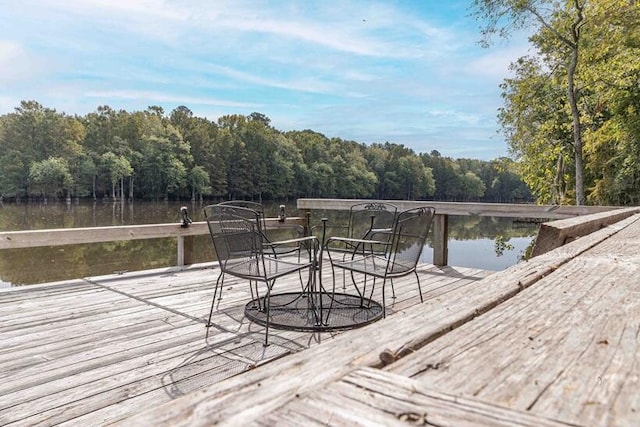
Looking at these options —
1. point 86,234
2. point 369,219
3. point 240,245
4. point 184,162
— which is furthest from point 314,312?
point 184,162

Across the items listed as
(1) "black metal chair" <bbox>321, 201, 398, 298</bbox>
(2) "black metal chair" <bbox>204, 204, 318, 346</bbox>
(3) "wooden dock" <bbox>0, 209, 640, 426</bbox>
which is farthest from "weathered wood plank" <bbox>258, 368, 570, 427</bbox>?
(1) "black metal chair" <bbox>321, 201, 398, 298</bbox>

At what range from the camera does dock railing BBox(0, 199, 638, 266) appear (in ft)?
11.0

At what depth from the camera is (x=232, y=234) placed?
9.29 feet

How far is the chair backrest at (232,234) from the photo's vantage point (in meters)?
2.72

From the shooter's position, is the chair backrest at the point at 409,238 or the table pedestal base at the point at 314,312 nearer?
the table pedestal base at the point at 314,312

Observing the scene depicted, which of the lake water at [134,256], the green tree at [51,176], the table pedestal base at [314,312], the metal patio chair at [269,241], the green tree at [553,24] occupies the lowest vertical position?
the lake water at [134,256]

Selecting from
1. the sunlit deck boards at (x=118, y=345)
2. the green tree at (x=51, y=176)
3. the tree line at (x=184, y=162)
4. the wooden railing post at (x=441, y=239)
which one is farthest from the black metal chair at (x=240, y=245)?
the tree line at (x=184, y=162)

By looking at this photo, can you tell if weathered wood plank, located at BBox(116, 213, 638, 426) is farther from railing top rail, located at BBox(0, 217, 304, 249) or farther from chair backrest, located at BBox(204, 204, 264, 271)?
railing top rail, located at BBox(0, 217, 304, 249)

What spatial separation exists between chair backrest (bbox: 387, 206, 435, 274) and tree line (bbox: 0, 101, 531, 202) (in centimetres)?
4209

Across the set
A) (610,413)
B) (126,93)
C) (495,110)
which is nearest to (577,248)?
(610,413)

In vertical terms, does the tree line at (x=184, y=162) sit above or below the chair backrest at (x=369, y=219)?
above

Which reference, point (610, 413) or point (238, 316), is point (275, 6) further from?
point (610, 413)

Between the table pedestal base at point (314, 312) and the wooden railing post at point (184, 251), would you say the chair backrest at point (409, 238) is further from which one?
the wooden railing post at point (184, 251)

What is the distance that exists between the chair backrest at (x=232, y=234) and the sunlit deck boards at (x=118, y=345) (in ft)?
1.41
